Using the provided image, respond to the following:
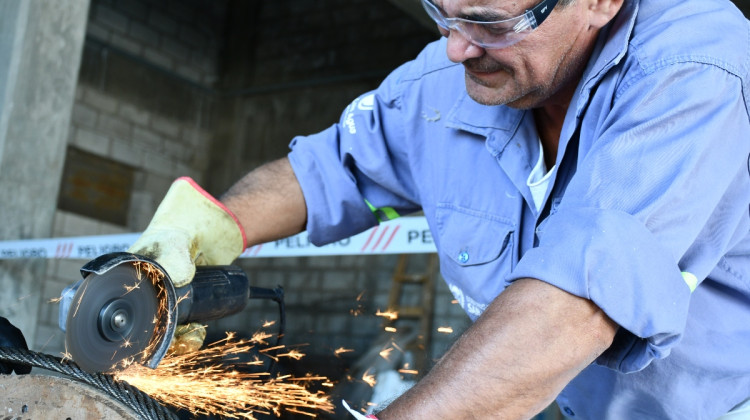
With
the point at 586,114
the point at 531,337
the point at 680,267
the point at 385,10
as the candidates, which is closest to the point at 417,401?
the point at 531,337

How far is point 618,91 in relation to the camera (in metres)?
1.38

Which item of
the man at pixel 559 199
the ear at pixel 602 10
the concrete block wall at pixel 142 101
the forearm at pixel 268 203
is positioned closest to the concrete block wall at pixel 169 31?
the concrete block wall at pixel 142 101

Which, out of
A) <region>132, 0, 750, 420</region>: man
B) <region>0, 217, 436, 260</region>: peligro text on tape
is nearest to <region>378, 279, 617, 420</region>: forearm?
<region>132, 0, 750, 420</region>: man

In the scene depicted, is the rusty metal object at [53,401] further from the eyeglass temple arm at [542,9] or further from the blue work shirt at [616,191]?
the eyeglass temple arm at [542,9]

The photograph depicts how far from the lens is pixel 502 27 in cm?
144

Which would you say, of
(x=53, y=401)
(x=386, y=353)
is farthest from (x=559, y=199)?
(x=386, y=353)

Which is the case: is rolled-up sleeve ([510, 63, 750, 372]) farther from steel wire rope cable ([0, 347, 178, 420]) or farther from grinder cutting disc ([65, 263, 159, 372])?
Result: grinder cutting disc ([65, 263, 159, 372])

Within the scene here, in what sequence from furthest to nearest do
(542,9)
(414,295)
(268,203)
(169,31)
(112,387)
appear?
(169,31) < (414,295) < (268,203) < (542,9) < (112,387)

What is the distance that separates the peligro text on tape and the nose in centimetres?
143

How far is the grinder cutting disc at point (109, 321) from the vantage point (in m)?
1.48

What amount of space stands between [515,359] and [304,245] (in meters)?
2.84

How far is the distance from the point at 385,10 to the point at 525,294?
25.0ft

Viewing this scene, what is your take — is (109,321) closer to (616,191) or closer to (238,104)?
(616,191)

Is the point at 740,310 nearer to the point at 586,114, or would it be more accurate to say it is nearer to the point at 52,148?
the point at 586,114
